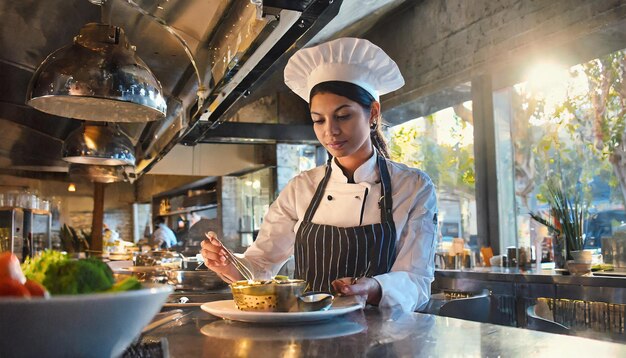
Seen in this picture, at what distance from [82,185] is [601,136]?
1061cm

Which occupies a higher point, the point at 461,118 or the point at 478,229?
the point at 461,118

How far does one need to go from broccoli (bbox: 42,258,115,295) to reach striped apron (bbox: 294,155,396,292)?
4.04ft

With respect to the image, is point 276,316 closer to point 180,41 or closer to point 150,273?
point 180,41

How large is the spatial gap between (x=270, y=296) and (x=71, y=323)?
66cm

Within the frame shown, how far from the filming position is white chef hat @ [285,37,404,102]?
1935 millimetres

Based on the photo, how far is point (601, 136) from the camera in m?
4.14

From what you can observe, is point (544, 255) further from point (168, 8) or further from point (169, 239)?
point (169, 239)

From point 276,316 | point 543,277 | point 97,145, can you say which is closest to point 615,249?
point 543,277

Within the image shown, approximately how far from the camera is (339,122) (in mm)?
1857

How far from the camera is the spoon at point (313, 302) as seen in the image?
1165mm

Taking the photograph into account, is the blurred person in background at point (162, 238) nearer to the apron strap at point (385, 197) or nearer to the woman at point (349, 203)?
the woman at point (349, 203)

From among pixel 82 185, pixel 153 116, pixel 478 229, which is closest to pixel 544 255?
pixel 478 229

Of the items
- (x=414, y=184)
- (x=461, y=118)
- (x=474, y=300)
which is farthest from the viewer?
(x=461, y=118)

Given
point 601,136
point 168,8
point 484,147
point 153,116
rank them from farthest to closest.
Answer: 1. point 484,147
2. point 601,136
3. point 153,116
4. point 168,8
